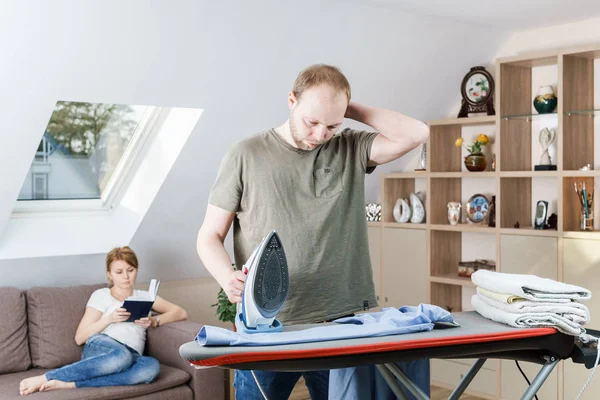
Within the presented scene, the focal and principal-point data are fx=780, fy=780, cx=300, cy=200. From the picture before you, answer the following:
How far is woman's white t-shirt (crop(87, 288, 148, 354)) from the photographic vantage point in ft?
13.0

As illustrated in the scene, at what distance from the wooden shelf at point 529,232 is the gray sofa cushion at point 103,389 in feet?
6.43

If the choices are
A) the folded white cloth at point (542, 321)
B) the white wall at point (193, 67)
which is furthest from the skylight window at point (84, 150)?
the folded white cloth at point (542, 321)

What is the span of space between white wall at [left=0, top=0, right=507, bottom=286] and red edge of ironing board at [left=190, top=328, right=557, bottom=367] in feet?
6.27

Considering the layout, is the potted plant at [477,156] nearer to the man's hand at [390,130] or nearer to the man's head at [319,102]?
the man's hand at [390,130]

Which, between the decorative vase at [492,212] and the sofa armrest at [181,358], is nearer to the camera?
the sofa armrest at [181,358]

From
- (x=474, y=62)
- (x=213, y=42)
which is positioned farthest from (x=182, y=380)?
(x=474, y=62)

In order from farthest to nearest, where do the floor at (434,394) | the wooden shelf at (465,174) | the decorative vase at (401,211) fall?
1. the decorative vase at (401,211)
2. the floor at (434,394)
3. the wooden shelf at (465,174)

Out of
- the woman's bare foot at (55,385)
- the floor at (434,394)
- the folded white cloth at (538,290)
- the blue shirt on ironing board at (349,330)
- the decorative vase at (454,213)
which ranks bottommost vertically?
the floor at (434,394)

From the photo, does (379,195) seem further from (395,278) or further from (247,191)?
(247,191)

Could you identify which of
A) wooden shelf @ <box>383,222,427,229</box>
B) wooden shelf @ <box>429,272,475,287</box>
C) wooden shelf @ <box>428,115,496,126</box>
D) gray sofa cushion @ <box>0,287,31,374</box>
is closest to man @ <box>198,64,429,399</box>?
gray sofa cushion @ <box>0,287,31,374</box>

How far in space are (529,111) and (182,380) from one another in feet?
8.33

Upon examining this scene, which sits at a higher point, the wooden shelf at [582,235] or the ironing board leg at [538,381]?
the wooden shelf at [582,235]

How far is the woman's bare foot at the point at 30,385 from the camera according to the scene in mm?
3504

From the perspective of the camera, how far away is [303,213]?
2.15 meters
